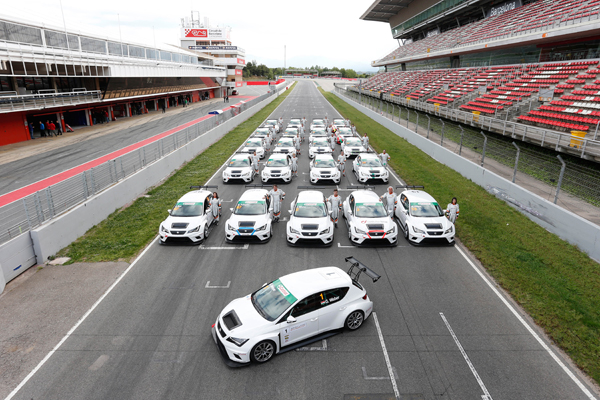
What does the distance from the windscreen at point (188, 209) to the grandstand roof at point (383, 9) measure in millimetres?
73400

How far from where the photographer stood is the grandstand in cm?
2088

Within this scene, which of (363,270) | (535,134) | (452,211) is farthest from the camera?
(535,134)

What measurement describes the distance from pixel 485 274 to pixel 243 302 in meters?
7.43

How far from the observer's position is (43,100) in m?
27.7

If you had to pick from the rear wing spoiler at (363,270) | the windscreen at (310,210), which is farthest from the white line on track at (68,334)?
the rear wing spoiler at (363,270)

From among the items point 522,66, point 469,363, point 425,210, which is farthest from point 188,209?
point 522,66

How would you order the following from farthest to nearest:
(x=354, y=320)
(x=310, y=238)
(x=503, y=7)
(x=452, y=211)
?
(x=503, y=7) < (x=452, y=211) < (x=310, y=238) < (x=354, y=320)

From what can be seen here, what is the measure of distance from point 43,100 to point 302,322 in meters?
30.8

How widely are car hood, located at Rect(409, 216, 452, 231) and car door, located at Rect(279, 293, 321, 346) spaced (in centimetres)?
641

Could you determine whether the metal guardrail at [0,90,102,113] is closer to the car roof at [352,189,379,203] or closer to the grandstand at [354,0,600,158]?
the car roof at [352,189,379,203]

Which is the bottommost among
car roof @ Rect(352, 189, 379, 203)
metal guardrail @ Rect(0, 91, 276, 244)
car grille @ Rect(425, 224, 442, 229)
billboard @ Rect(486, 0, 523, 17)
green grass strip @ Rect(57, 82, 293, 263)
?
green grass strip @ Rect(57, 82, 293, 263)

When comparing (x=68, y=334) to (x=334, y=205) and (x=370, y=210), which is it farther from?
(x=370, y=210)

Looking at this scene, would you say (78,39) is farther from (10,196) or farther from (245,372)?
(245,372)

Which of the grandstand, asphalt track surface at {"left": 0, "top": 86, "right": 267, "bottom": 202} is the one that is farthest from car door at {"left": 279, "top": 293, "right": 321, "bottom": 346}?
asphalt track surface at {"left": 0, "top": 86, "right": 267, "bottom": 202}
